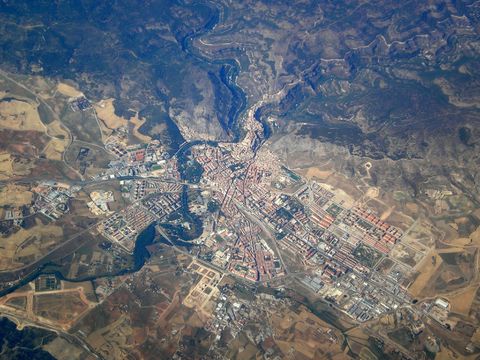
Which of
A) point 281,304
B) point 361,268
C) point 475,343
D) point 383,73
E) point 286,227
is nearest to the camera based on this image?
point 475,343

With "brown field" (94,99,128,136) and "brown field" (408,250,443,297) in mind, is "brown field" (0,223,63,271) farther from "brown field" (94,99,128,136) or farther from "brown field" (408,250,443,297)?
"brown field" (408,250,443,297)

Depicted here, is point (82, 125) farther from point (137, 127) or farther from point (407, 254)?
point (407, 254)

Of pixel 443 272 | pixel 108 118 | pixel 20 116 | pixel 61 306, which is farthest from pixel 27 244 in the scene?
pixel 443 272

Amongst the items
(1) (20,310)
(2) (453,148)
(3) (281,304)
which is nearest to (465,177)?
(2) (453,148)

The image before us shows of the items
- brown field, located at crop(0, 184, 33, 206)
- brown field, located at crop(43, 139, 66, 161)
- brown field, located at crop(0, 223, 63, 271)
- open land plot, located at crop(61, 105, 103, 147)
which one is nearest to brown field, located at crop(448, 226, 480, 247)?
brown field, located at crop(0, 223, 63, 271)

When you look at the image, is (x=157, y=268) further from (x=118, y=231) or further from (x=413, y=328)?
(x=413, y=328)

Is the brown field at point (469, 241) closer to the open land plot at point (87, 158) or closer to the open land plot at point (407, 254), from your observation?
the open land plot at point (407, 254)
